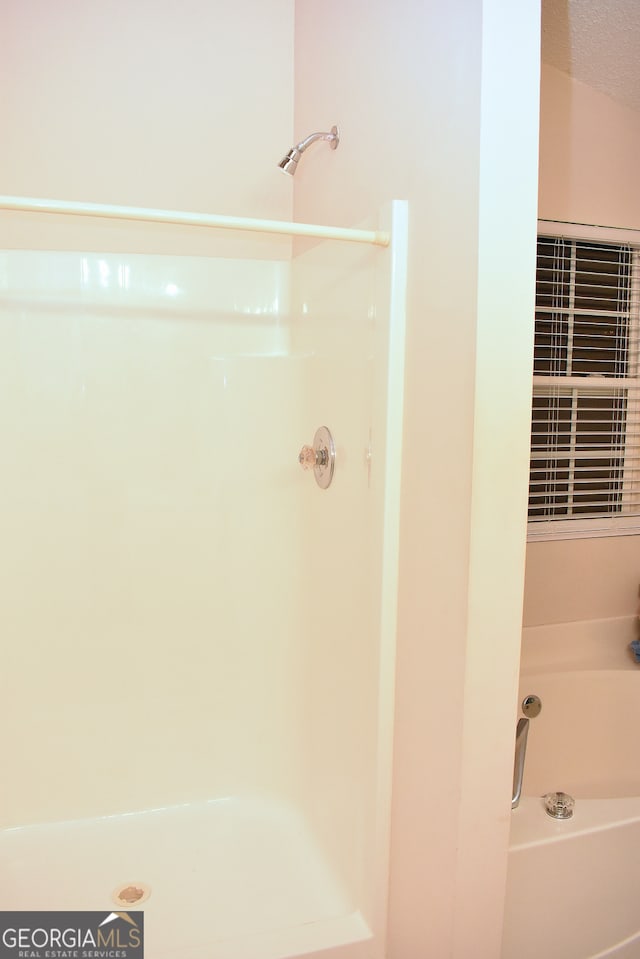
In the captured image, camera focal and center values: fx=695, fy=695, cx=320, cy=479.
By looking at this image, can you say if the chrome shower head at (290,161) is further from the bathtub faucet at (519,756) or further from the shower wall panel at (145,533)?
the bathtub faucet at (519,756)

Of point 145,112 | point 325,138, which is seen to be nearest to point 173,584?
point 325,138

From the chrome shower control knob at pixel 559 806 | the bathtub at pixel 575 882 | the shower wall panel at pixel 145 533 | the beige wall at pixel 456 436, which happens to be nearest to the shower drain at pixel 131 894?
the shower wall panel at pixel 145 533

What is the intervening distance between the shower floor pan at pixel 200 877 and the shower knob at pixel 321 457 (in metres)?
0.96

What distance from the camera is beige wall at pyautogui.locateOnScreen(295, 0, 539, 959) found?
44.4 inches

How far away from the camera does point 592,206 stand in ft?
7.89

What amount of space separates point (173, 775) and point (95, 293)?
140 cm

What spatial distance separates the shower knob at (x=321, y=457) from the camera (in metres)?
1.74

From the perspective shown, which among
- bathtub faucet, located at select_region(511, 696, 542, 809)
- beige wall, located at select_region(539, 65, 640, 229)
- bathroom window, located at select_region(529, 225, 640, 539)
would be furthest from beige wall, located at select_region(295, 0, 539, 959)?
bathroom window, located at select_region(529, 225, 640, 539)

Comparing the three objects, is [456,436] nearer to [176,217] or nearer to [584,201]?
[176,217]

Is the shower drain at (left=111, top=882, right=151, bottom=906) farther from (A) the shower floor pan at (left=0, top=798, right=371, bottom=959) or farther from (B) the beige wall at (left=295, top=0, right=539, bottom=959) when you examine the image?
(B) the beige wall at (left=295, top=0, right=539, bottom=959)

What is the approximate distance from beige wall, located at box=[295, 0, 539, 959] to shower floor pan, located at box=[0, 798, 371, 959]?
0.26 meters

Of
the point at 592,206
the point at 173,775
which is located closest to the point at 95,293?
the point at 173,775

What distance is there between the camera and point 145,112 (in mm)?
2086

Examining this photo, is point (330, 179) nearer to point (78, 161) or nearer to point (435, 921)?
point (78, 161)
